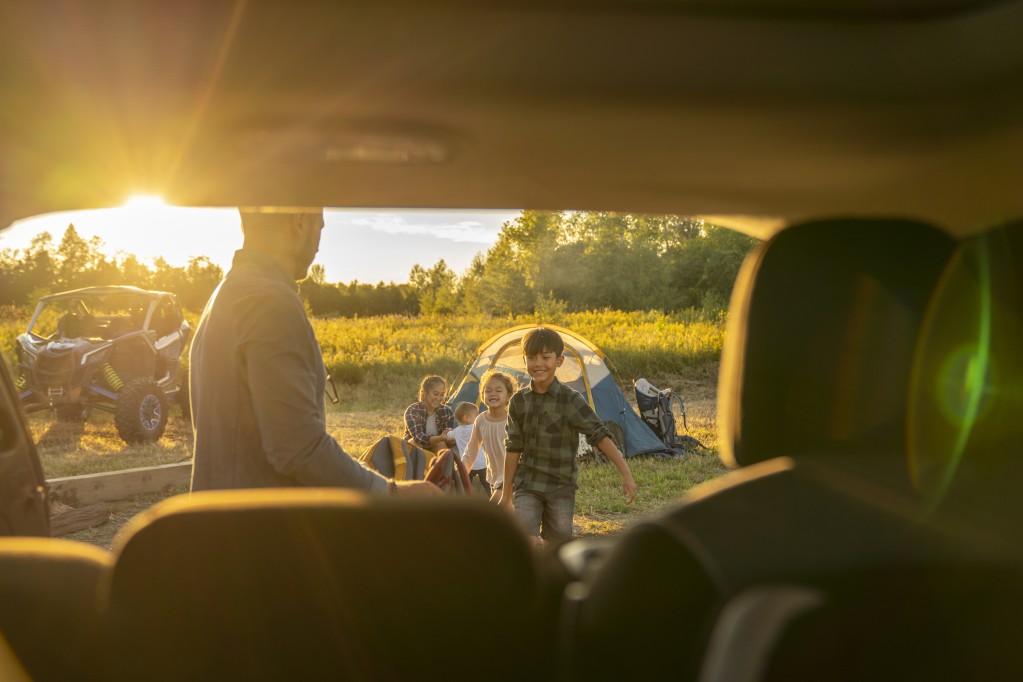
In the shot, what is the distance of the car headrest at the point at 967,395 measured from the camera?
128 centimetres

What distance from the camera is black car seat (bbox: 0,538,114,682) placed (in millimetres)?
1190

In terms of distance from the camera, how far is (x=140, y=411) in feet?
32.1

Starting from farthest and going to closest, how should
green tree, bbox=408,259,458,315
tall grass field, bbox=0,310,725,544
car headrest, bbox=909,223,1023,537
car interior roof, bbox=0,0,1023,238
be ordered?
green tree, bbox=408,259,458,315, tall grass field, bbox=0,310,725,544, car interior roof, bbox=0,0,1023,238, car headrest, bbox=909,223,1023,537

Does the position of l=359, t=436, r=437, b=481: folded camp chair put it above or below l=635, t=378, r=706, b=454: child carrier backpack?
above

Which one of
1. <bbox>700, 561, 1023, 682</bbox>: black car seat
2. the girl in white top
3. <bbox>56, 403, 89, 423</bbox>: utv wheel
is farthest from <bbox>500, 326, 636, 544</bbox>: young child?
<bbox>56, 403, 89, 423</bbox>: utv wheel

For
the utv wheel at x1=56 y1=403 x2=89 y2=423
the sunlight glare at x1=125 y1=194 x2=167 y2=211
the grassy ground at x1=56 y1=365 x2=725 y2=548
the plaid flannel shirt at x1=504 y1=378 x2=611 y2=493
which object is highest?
the sunlight glare at x1=125 y1=194 x2=167 y2=211

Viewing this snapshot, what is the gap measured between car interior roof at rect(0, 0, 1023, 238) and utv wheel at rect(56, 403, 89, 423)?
9.20 meters

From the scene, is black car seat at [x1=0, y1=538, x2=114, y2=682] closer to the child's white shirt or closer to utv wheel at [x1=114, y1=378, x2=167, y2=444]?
the child's white shirt

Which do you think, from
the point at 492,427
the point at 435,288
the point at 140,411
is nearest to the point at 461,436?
the point at 492,427

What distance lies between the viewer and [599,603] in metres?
1.19

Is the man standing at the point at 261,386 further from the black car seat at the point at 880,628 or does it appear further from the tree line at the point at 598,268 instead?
the tree line at the point at 598,268

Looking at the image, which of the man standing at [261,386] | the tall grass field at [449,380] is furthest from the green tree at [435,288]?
the man standing at [261,386]

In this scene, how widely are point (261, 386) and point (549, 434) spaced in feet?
10.2

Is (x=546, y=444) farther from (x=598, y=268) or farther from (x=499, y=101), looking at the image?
(x=598, y=268)
